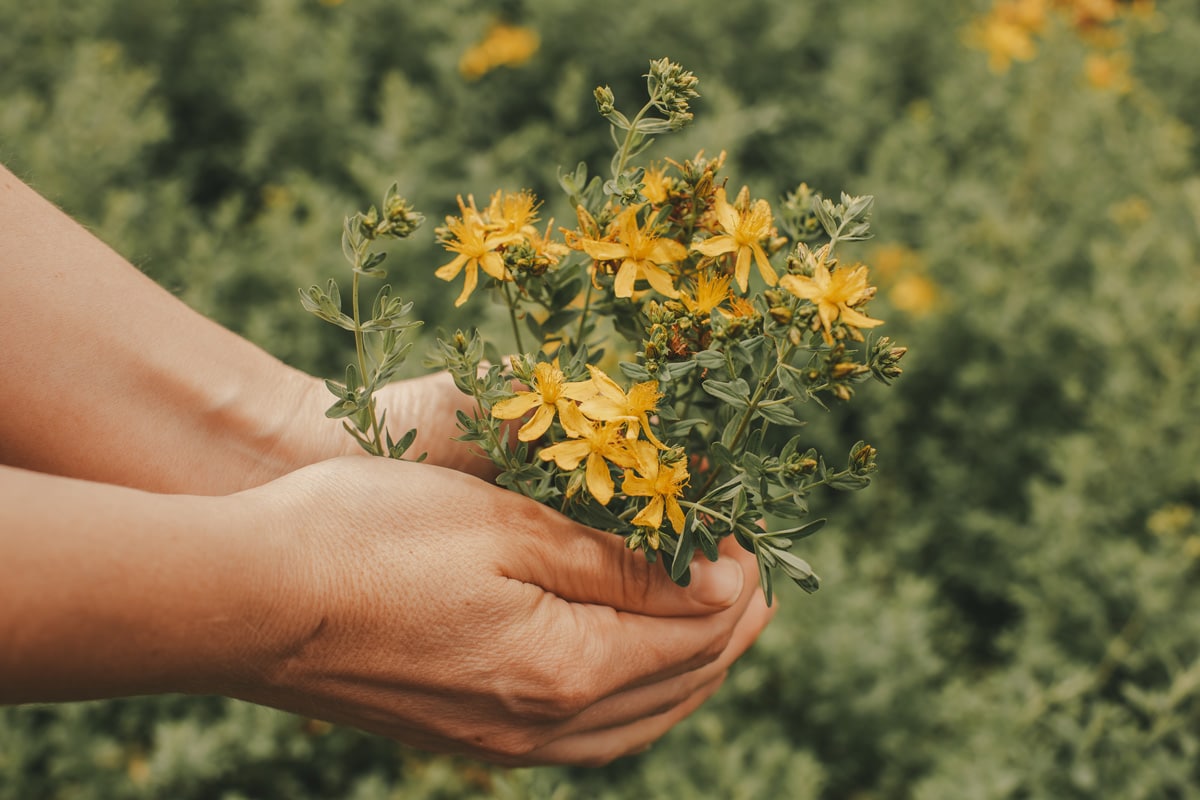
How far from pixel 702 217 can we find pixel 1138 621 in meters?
1.92

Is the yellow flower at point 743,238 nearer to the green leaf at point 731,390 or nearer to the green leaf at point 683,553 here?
the green leaf at point 731,390

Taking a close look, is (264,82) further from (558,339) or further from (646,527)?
(646,527)

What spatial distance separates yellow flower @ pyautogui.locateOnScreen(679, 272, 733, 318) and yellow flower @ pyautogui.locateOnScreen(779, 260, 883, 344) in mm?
128

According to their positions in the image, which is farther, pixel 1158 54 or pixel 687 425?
pixel 1158 54

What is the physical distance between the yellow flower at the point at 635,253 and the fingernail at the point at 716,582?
0.39 m

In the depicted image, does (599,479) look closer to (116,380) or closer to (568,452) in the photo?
(568,452)

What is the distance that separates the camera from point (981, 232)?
10.3ft

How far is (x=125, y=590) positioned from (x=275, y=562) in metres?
0.17

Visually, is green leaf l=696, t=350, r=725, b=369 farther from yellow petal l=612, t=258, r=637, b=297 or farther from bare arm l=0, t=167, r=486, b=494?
bare arm l=0, t=167, r=486, b=494

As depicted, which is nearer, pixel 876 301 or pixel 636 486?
pixel 636 486

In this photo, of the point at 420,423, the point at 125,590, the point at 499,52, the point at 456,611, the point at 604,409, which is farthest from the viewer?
the point at 499,52

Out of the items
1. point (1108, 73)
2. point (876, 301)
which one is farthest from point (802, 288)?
point (1108, 73)

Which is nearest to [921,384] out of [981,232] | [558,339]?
[981,232]

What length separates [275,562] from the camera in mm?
1100
